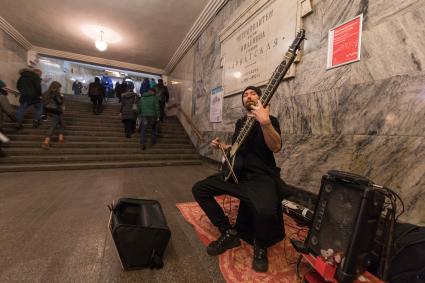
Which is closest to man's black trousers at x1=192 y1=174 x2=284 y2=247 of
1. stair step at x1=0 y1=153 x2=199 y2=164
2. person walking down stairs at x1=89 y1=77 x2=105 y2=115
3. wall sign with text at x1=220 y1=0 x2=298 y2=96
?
wall sign with text at x1=220 y1=0 x2=298 y2=96

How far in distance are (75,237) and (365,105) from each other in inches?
118

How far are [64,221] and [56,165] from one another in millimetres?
3138

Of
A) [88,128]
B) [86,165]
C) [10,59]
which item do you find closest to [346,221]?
[86,165]

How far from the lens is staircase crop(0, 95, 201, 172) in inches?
177

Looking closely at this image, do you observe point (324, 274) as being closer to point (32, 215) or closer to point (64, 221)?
point (64, 221)

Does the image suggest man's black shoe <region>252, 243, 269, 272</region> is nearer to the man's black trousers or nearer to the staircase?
the man's black trousers

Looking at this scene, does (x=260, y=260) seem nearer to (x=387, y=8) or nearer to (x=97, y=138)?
(x=387, y=8)

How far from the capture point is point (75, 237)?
5.73ft

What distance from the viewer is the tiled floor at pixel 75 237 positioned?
52.4 inches

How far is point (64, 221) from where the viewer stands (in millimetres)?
2029

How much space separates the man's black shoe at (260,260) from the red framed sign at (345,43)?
6.89 feet

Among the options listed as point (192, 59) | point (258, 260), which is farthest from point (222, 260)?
point (192, 59)

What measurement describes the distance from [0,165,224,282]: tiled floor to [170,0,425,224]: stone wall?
1.68 m

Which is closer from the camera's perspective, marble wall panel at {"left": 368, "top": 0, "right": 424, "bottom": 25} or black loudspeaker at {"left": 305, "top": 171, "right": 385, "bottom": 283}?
black loudspeaker at {"left": 305, "top": 171, "right": 385, "bottom": 283}
